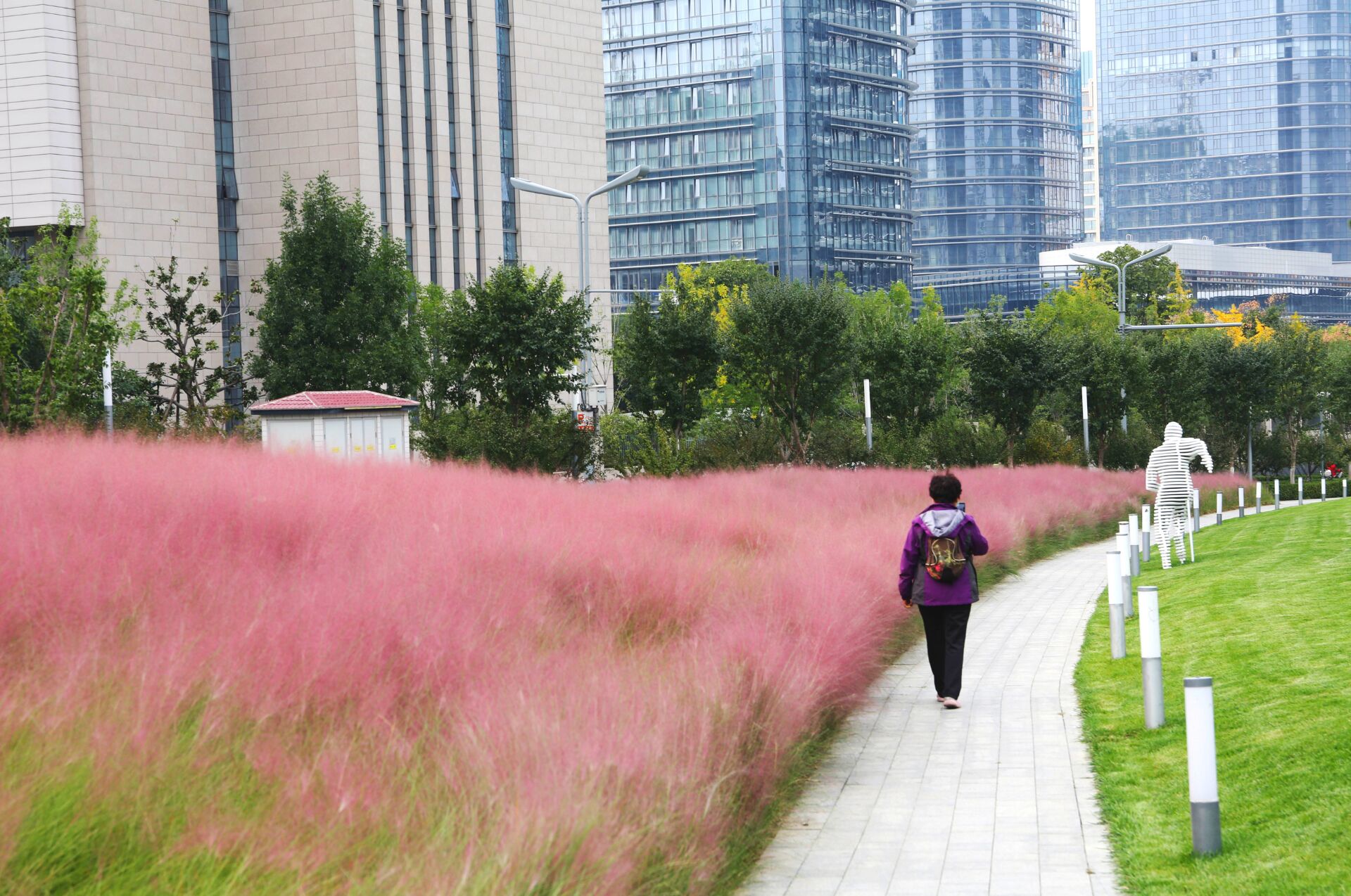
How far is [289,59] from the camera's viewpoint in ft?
226

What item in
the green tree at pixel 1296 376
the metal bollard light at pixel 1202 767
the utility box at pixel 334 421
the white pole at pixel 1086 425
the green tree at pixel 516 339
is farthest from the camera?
the green tree at pixel 1296 376

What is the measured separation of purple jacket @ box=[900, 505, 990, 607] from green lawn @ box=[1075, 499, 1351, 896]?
1.16 metres

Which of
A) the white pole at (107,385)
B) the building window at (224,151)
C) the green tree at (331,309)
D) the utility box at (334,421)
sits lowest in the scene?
the utility box at (334,421)

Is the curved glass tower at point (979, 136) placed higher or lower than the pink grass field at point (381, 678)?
higher

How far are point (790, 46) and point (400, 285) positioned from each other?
83344 mm

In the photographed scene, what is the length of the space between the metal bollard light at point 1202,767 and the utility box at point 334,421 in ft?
56.4

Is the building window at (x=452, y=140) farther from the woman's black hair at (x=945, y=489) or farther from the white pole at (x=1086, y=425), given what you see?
the woman's black hair at (x=945, y=489)

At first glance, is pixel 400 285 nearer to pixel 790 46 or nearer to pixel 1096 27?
pixel 790 46

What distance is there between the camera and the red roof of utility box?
22.7 meters

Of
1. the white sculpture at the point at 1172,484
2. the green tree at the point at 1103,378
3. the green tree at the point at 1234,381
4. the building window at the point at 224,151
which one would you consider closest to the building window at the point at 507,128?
the building window at the point at 224,151

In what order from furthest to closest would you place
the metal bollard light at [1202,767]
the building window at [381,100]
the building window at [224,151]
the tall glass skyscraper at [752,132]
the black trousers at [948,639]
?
the tall glass skyscraper at [752,132] < the building window at [224,151] < the building window at [381,100] < the black trousers at [948,639] < the metal bollard light at [1202,767]

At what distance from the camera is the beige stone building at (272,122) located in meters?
62.8

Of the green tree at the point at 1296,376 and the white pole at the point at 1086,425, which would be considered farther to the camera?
the green tree at the point at 1296,376

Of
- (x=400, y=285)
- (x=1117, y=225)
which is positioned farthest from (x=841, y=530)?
(x=1117, y=225)
